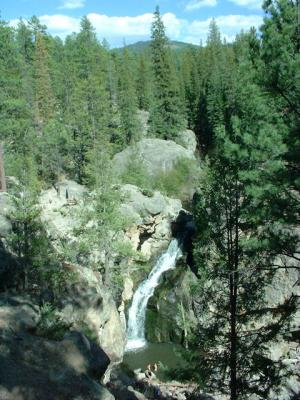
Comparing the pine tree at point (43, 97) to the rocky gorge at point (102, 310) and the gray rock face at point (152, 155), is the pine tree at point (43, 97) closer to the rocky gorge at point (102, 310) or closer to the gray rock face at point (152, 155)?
the gray rock face at point (152, 155)

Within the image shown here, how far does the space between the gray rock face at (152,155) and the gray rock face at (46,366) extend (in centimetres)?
3099

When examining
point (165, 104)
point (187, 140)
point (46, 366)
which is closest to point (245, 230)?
point (46, 366)

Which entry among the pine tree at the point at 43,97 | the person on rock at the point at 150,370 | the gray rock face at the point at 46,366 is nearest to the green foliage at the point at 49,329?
the gray rock face at the point at 46,366

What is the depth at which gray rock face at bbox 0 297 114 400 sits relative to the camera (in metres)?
9.00

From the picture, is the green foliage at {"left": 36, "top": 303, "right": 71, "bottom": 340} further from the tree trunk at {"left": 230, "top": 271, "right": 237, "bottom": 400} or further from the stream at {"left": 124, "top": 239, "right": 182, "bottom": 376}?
the stream at {"left": 124, "top": 239, "right": 182, "bottom": 376}

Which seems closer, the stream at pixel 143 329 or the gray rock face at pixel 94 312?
the gray rock face at pixel 94 312

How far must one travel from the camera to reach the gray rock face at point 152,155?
140ft

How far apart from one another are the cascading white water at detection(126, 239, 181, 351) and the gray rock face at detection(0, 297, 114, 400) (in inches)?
664

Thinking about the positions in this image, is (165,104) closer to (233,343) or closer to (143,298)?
(143,298)

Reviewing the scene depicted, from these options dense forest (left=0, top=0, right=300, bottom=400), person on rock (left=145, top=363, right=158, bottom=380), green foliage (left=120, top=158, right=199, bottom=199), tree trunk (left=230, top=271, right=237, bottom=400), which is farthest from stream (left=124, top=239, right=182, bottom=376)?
tree trunk (left=230, top=271, right=237, bottom=400)

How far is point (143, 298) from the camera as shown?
1172 inches

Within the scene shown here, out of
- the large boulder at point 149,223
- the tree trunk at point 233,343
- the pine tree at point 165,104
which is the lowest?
the large boulder at point 149,223

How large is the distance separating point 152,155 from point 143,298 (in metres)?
20.2

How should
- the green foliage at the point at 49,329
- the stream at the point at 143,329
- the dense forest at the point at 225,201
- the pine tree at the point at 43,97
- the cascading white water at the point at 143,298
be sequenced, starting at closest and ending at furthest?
the dense forest at the point at 225,201 < the green foliage at the point at 49,329 < the stream at the point at 143,329 < the cascading white water at the point at 143,298 < the pine tree at the point at 43,97
